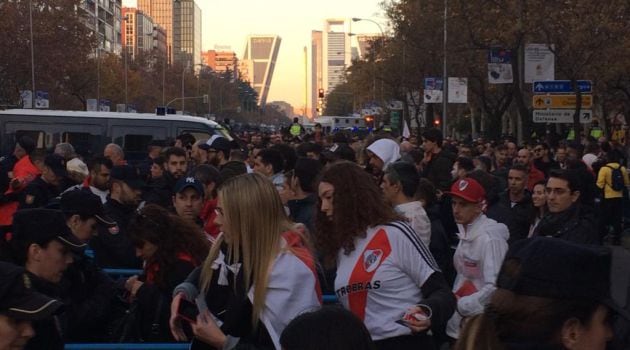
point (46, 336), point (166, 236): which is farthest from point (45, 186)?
point (46, 336)

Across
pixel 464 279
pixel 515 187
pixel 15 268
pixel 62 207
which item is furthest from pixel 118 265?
pixel 515 187

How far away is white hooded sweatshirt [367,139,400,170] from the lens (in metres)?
9.74

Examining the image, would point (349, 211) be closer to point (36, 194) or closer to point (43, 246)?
point (43, 246)

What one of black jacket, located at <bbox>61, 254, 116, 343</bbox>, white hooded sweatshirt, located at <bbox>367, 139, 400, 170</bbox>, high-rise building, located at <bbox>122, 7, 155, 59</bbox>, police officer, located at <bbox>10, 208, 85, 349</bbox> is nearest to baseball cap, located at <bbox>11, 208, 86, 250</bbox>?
police officer, located at <bbox>10, 208, 85, 349</bbox>

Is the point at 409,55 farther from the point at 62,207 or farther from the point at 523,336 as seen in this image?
the point at 523,336

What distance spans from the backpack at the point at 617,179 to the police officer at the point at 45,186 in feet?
30.7

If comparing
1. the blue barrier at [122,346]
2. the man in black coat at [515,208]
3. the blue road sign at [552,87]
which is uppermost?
the blue road sign at [552,87]

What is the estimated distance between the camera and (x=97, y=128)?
21.6 meters

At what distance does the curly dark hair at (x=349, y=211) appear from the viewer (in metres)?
4.77

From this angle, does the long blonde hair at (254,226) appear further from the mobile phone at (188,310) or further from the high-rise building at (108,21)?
the high-rise building at (108,21)

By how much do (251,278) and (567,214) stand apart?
4.04 metres

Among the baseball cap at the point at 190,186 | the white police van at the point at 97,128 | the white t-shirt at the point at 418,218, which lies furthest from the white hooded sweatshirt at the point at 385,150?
the white police van at the point at 97,128

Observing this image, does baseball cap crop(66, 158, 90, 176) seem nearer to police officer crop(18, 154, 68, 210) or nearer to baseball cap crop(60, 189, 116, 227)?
police officer crop(18, 154, 68, 210)

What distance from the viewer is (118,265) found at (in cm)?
685
